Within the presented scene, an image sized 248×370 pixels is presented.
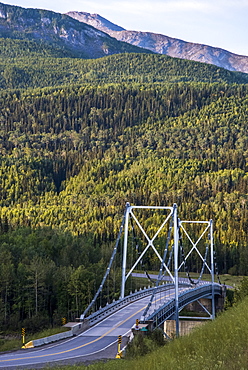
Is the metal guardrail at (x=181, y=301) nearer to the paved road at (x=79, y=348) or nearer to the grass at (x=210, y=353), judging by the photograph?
the paved road at (x=79, y=348)

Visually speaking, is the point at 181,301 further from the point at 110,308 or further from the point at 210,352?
the point at 210,352

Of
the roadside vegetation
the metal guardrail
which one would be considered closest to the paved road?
the metal guardrail

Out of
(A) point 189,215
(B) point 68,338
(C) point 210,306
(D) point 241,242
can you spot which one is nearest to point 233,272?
(D) point 241,242

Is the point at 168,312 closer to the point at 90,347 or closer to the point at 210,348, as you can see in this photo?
the point at 90,347

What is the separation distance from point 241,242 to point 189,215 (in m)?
42.7

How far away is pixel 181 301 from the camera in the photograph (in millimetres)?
68625

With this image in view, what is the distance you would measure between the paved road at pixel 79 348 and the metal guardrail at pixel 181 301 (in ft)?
7.08

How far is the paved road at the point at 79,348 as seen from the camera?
3216 cm

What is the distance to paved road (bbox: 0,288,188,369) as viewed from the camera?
3216 cm

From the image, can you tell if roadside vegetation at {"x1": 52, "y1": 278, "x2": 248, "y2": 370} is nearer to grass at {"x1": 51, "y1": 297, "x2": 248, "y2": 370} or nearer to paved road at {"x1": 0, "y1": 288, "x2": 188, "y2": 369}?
grass at {"x1": 51, "y1": 297, "x2": 248, "y2": 370}

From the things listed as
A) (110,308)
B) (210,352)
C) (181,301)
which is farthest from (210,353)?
(181,301)

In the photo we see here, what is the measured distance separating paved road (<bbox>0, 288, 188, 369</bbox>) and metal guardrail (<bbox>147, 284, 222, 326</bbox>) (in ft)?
7.08

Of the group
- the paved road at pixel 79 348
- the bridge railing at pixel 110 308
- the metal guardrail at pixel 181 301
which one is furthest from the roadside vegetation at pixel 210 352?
the metal guardrail at pixel 181 301

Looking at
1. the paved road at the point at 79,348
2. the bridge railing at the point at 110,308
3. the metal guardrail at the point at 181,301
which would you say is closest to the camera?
the paved road at the point at 79,348
